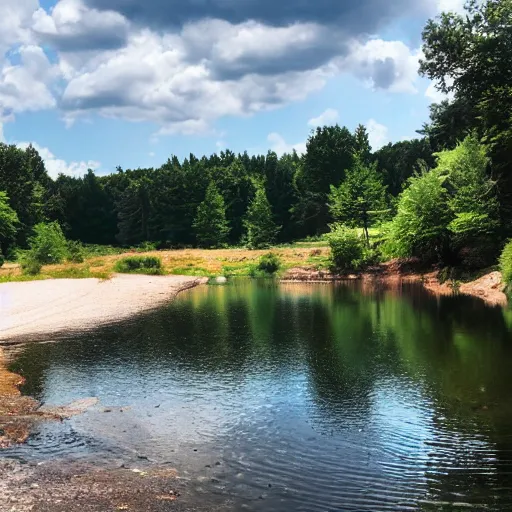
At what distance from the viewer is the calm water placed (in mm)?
11570

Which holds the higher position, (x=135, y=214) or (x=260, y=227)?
(x=135, y=214)

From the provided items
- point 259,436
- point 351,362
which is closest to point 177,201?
point 351,362

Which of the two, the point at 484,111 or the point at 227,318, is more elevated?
the point at 484,111

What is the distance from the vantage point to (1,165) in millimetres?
104188

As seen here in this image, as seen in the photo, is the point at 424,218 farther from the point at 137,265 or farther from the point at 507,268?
the point at 137,265

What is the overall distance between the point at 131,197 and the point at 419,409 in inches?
4350

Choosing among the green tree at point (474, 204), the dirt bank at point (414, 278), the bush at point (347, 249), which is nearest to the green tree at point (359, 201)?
the bush at point (347, 249)

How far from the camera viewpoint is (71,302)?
40.9 meters

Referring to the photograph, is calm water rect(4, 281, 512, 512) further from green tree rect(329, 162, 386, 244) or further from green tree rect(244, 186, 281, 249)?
green tree rect(244, 186, 281, 249)

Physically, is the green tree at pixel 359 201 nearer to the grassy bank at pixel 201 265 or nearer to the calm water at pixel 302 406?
the grassy bank at pixel 201 265

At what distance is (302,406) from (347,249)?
150 ft

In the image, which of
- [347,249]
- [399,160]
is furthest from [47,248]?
[399,160]

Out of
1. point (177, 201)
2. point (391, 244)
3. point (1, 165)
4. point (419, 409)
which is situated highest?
point (1, 165)

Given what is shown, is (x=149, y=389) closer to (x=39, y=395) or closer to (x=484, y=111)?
(x=39, y=395)
